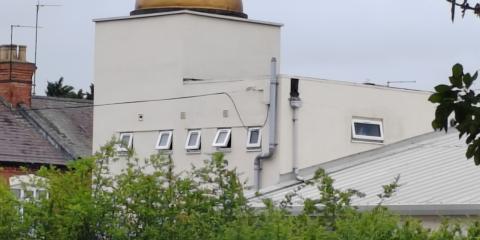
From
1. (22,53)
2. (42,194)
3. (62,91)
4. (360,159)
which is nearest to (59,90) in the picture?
(62,91)

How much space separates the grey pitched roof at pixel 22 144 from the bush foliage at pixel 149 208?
29.4 m

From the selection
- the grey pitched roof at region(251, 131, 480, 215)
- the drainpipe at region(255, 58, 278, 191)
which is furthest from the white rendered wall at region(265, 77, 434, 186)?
the grey pitched roof at region(251, 131, 480, 215)

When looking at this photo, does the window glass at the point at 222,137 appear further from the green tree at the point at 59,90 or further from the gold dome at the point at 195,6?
the green tree at the point at 59,90

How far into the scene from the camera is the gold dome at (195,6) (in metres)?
46.1

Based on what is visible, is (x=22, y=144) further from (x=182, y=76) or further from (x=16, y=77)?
(x=182, y=76)

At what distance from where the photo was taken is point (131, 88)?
46375 mm

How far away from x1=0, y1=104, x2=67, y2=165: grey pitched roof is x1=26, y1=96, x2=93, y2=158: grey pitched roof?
47 centimetres

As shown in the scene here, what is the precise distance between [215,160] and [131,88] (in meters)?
29.0

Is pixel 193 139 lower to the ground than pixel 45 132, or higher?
lower

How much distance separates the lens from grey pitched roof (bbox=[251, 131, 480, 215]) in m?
26.9

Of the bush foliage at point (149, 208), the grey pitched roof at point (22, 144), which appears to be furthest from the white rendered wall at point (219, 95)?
the bush foliage at point (149, 208)

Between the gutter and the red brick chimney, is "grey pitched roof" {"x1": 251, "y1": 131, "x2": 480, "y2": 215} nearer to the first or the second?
the gutter

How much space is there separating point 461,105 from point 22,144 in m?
38.6

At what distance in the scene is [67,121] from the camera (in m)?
51.6
